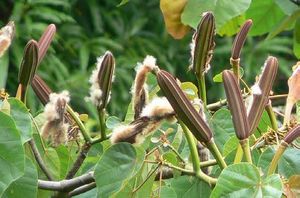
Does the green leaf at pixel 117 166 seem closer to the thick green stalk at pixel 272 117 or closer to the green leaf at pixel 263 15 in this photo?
the thick green stalk at pixel 272 117

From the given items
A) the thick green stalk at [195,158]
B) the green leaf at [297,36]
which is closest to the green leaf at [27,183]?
the thick green stalk at [195,158]

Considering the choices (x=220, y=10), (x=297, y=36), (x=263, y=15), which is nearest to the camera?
(x=220, y=10)

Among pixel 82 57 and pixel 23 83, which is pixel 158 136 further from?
pixel 82 57

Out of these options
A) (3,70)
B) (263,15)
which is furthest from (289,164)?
(3,70)

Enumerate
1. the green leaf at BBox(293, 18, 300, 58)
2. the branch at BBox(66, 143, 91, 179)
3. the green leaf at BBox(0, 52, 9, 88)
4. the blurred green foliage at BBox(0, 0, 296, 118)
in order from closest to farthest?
1. the branch at BBox(66, 143, 91, 179)
2. the green leaf at BBox(293, 18, 300, 58)
3. the green leaf at BBox(0, 52, 9, 88)
4. the blurred green foliage at BBox(0, 0, 296, 118)

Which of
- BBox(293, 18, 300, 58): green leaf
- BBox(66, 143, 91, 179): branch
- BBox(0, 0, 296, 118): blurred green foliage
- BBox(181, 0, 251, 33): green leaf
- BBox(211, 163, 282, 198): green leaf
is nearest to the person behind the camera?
BBox(211, 163, 282, 198): green leaf

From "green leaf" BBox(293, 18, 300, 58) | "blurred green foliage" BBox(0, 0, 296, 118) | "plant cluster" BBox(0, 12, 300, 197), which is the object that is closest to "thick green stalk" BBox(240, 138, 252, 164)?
"plant cluster" BBox(0, 12, 300, 197)

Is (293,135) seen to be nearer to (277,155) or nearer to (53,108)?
(277,155)

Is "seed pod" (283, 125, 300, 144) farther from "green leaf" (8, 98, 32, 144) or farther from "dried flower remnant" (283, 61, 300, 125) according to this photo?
"green leaf" (8, 98, 32, 144)
